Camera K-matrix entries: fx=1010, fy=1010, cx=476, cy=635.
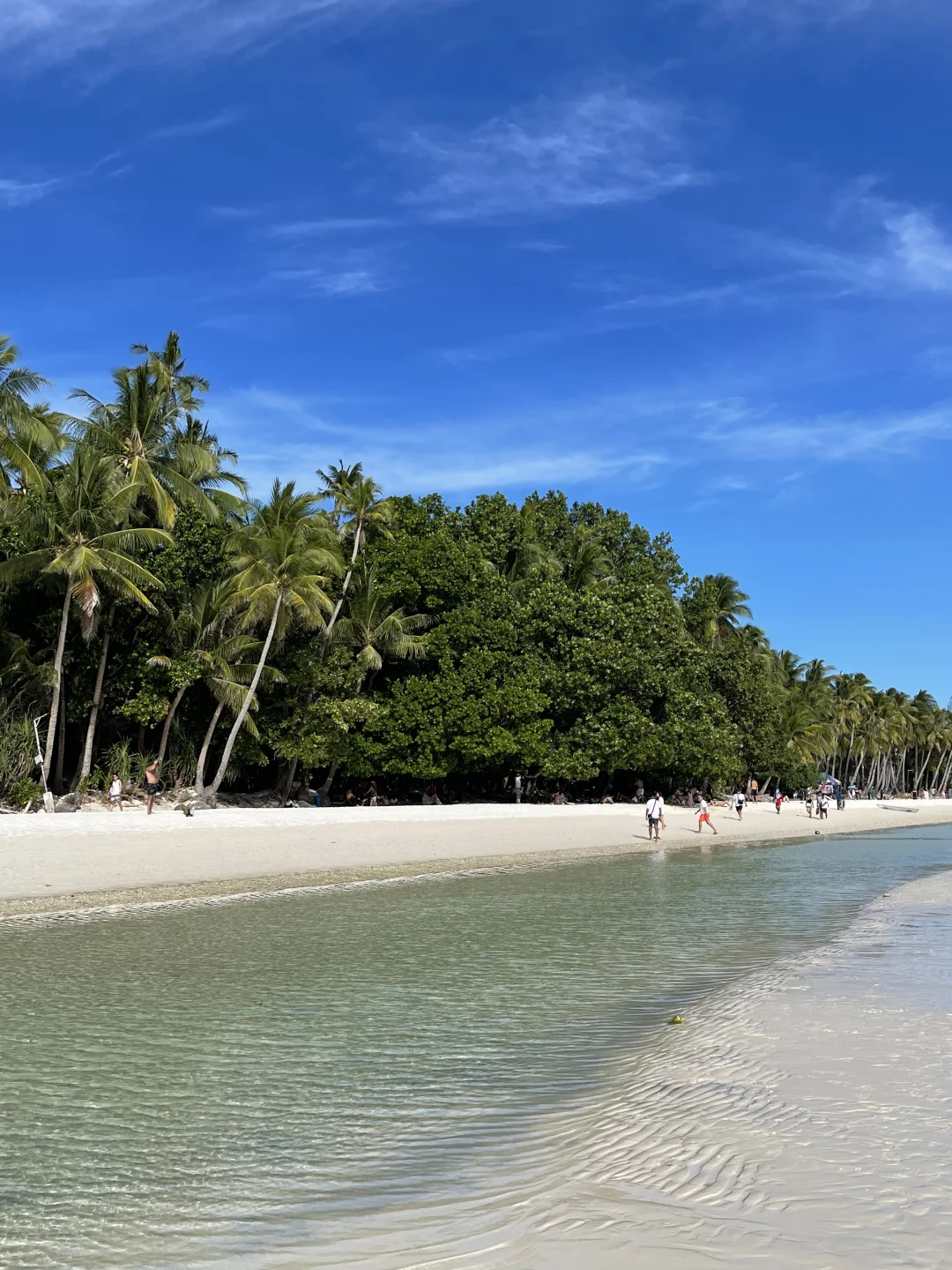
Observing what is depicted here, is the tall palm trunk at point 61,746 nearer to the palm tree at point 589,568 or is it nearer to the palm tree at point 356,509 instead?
the palm tree at point 356,509

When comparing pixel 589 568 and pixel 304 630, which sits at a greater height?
pixel 589 568

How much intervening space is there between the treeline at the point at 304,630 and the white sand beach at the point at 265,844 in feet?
11.9

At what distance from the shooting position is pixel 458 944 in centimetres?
1097

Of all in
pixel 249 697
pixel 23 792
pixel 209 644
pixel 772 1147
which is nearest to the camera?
pixel 772 1147

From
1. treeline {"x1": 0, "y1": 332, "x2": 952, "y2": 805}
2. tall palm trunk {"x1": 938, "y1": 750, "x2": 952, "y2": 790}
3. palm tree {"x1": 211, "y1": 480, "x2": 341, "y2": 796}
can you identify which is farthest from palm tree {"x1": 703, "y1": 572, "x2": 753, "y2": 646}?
tall palm trunk {"x1": 938, "y1": 750, "x2": 952, "y2": 790}

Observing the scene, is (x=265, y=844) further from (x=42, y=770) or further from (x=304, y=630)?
(x=304, y=630)

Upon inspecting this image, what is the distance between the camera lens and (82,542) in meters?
25.4

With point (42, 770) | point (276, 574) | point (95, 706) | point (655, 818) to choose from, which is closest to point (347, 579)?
point (276, 574)

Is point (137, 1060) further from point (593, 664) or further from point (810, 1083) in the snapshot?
point (593, 664)

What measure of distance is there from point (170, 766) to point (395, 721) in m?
7.63

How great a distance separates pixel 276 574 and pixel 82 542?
591 centimetres

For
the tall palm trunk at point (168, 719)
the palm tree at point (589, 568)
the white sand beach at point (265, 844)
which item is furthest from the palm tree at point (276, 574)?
the palm tree at point (589, 568)

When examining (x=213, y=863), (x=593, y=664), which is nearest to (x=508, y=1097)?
(x=213, y=863)

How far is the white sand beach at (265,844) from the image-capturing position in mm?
15062
